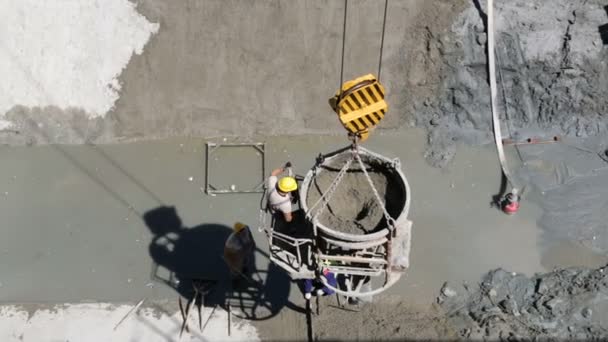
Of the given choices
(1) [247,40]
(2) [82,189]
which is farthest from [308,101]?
(2) [82,189]

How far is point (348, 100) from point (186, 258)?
6.16m

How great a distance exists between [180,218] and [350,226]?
16.6 ft

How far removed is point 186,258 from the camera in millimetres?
12055

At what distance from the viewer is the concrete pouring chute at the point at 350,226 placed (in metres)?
7.90

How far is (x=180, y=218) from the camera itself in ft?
41.0

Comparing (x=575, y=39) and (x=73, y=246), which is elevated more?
(x=575, y=39)

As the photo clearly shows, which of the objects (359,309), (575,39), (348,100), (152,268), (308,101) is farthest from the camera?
(308,101)

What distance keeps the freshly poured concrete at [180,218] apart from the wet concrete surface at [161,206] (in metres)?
0.02

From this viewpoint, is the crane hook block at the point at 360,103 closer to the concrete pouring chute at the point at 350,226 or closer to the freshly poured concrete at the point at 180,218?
the concrete pouring chute at the point at 350,226

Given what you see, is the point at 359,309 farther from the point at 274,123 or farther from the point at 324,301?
the point at 274,123

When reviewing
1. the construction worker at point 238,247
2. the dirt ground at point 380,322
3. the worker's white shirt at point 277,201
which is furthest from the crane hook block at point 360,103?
the dirt ground at point 380,322

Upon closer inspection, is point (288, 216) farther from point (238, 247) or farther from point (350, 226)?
point (238, 247)

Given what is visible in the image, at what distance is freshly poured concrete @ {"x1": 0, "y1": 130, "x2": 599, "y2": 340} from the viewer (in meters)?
11.8

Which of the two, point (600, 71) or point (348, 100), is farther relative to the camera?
point (600, 71)
